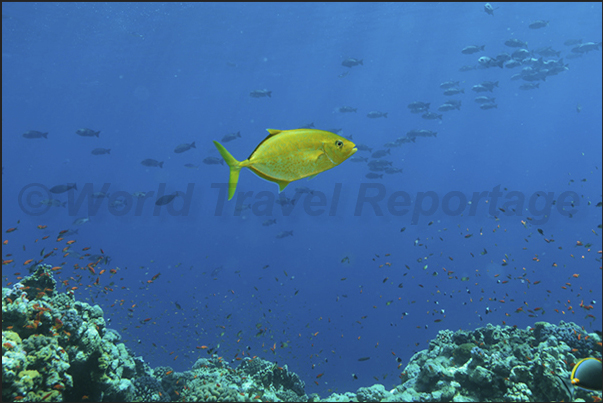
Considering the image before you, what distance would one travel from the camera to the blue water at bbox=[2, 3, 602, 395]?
89.1ft

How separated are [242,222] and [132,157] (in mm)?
37966

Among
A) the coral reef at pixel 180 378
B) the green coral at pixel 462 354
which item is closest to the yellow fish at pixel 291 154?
the coral reef at pixel 180 378

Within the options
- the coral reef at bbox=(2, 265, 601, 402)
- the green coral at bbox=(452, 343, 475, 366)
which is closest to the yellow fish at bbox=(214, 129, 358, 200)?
the coral reef at bbox=(2, 265, 601, 402)

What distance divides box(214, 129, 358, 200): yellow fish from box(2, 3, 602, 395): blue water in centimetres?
712

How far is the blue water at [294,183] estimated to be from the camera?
27.2m

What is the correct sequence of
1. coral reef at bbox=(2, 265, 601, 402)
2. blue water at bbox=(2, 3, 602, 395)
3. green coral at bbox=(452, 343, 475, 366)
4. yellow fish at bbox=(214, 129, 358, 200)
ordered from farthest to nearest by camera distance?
blue water at bbox=(2, 3, 602, 395), green coral at bbox=(452, 343, 475, 366), coral reef at bbox=(2, 265, 601, 402), yellow fish at bbox=(214, 129, 358, 200)

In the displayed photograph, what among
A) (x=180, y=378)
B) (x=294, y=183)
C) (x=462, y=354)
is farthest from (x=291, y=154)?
(x=294, y=183)

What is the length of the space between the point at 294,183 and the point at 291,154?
44.7 m

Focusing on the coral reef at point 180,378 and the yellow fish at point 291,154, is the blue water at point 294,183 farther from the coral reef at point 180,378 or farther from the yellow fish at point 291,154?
the yellow fish at point 291,154

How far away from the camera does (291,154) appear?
6.88 ft

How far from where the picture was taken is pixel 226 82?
153 feet

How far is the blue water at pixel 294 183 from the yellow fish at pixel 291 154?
7.12 metres

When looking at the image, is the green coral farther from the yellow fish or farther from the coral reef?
the yellow fish

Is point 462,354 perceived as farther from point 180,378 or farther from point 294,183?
point 294,183
